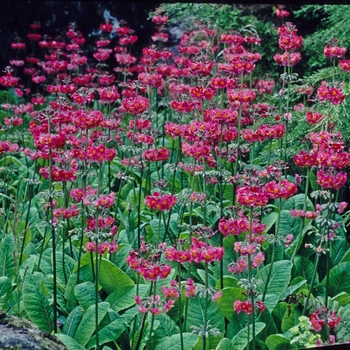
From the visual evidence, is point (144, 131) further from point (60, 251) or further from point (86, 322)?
point (86, 322)

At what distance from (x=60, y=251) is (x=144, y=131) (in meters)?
0.46

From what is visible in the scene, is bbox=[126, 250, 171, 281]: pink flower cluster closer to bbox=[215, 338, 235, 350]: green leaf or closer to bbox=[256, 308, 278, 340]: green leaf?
bbox=[215, 338, 235, 350]: green leaf

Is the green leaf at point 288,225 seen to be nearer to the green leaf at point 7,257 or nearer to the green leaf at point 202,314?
the green leaf at point 202,314

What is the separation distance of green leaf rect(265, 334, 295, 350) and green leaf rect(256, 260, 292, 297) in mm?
178

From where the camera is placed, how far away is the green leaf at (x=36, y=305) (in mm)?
1906

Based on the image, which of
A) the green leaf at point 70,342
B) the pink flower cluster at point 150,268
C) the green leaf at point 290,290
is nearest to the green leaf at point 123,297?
the green leaf at point 70,342

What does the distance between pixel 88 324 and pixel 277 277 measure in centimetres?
58

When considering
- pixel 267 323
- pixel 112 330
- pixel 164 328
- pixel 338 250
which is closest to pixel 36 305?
pixel 112 330

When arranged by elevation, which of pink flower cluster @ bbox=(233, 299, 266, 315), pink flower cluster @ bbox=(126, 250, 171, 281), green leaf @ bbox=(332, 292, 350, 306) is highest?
pink flower cluster @ bbox=(126, 250, 171, 281)

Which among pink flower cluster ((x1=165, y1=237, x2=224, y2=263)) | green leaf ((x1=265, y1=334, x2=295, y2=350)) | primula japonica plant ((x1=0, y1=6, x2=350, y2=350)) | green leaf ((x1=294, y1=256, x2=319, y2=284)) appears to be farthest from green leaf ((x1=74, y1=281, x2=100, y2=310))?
green leaf ((x1=294, y1=256, x2=319, y2=284))

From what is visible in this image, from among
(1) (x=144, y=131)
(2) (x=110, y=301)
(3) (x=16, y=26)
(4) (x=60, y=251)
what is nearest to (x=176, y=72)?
(1) (x=144, y=131)

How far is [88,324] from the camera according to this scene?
6.10 feet

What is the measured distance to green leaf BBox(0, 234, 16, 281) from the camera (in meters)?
A: 2.08

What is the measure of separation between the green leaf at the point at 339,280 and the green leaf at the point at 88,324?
2.38 ft
